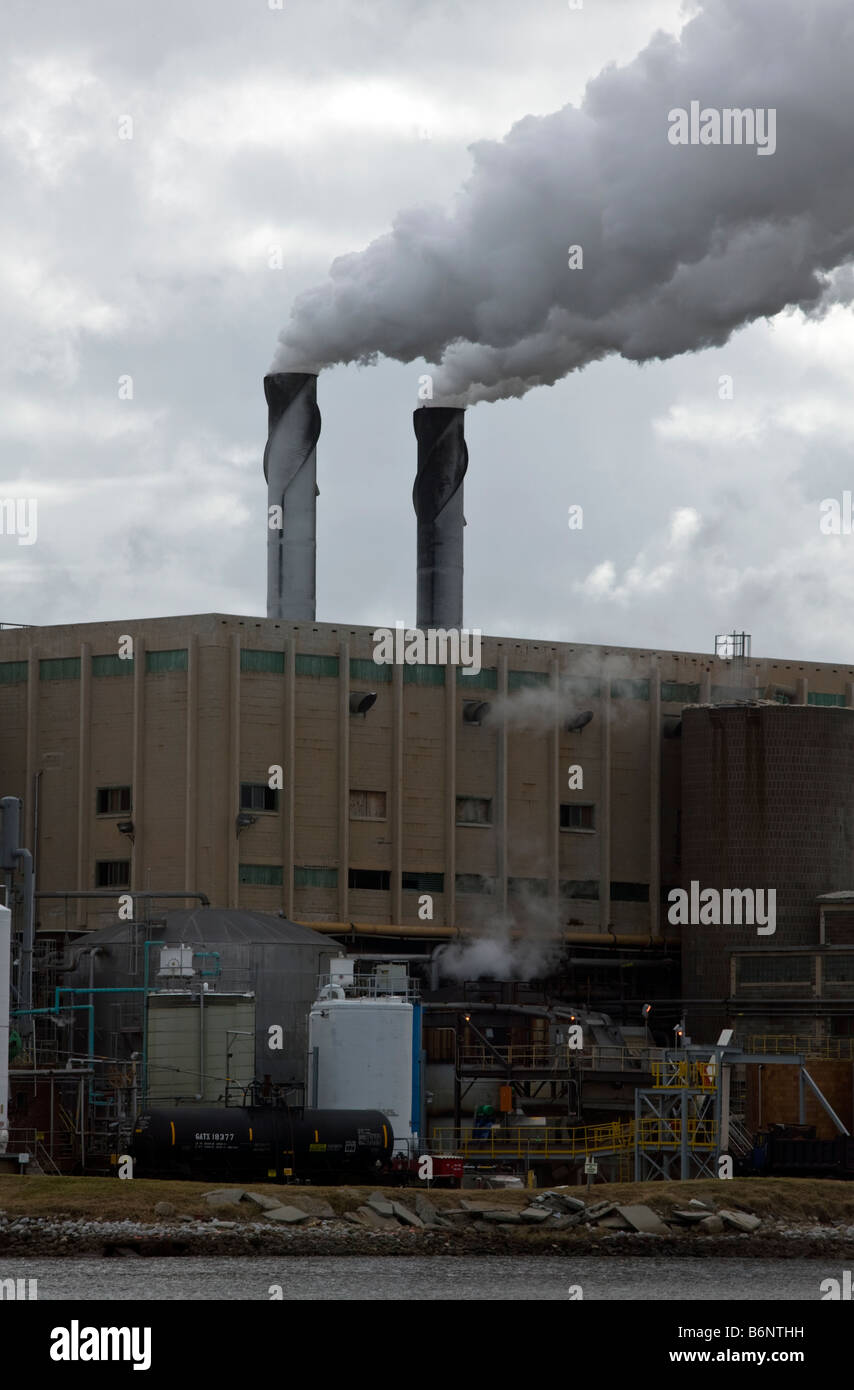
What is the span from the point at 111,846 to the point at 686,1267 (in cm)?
3351

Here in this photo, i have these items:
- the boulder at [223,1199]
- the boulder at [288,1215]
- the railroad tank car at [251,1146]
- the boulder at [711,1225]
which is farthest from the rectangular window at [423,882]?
the boulder at [288,1215]

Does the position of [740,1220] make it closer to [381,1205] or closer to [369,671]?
[381,1205]

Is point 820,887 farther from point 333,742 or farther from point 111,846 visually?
point 111,846

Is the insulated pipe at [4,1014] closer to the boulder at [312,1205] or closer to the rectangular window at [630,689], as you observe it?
the boulder at [312,1205]

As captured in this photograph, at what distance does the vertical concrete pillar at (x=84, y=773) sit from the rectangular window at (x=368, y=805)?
313 inches

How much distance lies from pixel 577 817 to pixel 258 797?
12230 millimetres

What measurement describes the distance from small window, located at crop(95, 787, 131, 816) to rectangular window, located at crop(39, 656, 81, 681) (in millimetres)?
4104

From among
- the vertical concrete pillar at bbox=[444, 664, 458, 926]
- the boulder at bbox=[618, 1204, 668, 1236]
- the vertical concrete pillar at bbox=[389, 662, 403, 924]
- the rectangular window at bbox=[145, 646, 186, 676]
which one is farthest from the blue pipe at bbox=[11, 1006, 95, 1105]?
the vertical concrete pillar at bbox=[444, 664, 458, 926]

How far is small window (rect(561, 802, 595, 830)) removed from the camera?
90.5 metres

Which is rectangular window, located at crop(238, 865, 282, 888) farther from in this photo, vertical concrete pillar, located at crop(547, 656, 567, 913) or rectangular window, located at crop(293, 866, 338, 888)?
vertical concrete pillar, located at crop(547, 656, 567, 913)

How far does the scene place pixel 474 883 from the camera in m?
88.1

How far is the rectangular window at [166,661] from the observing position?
85375 millimetres
